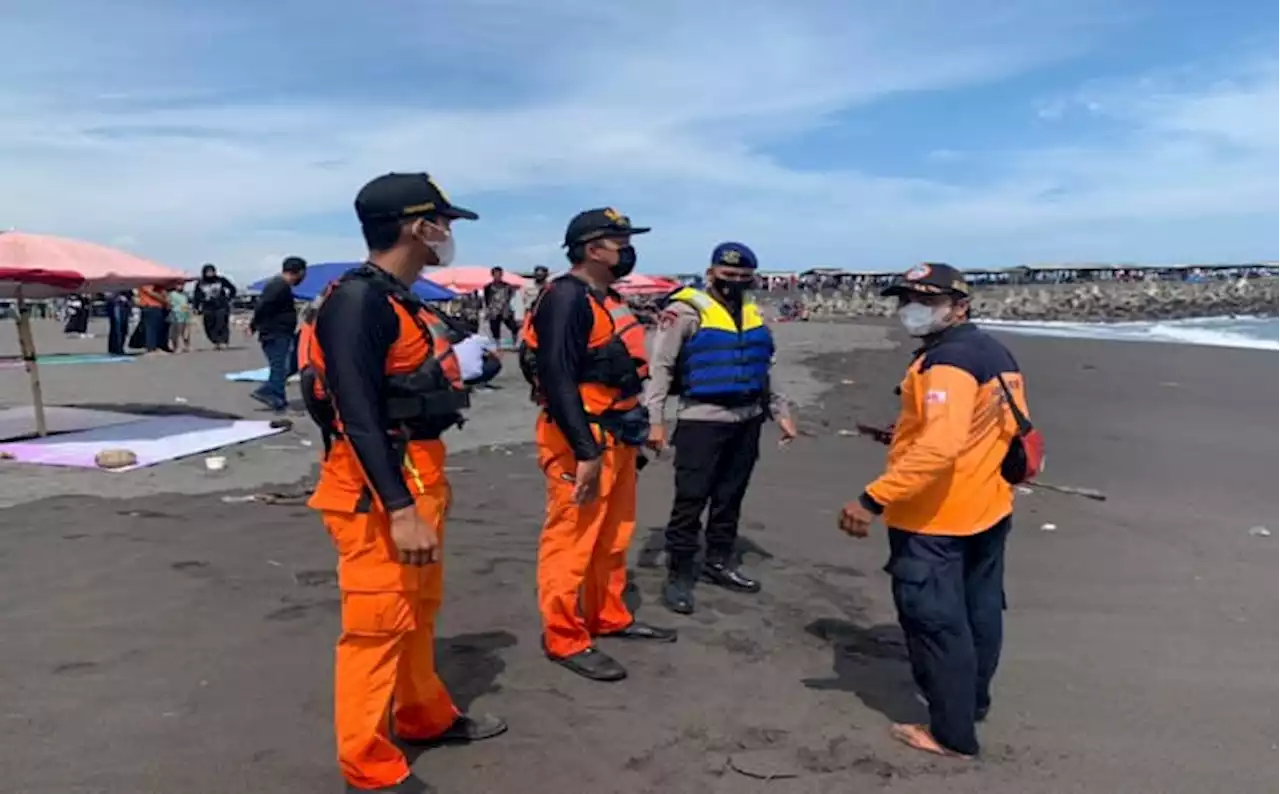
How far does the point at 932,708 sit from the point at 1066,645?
1.60 m

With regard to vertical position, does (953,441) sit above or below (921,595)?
above

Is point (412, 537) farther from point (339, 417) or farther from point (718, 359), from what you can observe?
point (718, 359)

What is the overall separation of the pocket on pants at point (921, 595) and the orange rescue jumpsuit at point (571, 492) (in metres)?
1.28

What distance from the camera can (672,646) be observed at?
15.1 ft

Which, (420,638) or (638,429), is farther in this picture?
(638,429)

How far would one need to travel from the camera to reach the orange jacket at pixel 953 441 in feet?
11.0

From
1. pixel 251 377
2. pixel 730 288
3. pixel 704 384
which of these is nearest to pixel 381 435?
pixel 704 384

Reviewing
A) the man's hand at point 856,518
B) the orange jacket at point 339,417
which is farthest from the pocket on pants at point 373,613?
the man's hand at point 856,518

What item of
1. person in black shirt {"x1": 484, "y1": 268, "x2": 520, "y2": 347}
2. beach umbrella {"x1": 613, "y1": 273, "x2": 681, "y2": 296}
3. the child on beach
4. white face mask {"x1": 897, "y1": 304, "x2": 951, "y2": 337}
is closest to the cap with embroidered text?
white face mask {"x1": 897, "y1": 304, "x2": 951, "y2": 337}

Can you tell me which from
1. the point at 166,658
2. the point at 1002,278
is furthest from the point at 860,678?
the point at 1002,278

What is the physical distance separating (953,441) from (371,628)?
191 cm

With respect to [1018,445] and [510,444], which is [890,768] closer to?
[1018,445]

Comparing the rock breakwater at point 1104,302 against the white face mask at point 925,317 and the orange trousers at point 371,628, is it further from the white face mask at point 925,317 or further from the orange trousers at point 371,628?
the orange trousers at point 371,628

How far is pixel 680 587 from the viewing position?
5.13m
